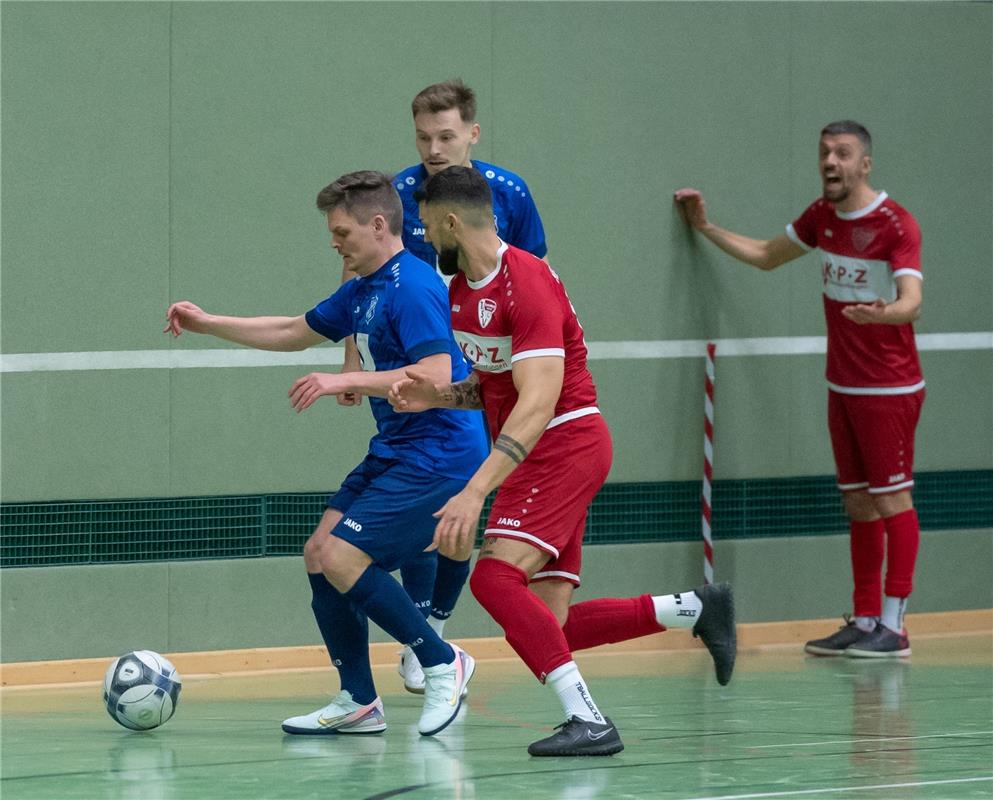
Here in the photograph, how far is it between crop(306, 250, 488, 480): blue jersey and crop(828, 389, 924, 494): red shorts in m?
3.03

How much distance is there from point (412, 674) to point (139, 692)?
4.57 feet

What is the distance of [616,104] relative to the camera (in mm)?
9547

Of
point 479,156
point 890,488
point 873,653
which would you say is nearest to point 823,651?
point 873,653

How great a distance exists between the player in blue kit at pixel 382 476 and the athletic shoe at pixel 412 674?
86 cm

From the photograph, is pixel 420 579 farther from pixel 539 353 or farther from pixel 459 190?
pixel 459 190

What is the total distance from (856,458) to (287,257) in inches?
120

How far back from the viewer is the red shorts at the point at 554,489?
20.1 feet

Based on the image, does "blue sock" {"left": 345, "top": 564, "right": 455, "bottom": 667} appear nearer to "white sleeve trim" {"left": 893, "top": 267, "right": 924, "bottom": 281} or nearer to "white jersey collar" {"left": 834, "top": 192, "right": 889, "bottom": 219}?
"white sleeve trim" {"left": 893, "top": 267, "right": 924, "bottom": 281}

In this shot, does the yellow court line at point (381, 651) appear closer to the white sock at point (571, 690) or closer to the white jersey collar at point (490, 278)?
the white sock at point (571, 690)

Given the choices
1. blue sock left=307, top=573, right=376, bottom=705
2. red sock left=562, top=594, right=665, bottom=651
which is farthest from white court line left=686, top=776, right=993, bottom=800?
blue sock left=307, top=573, right=376, bottom=705

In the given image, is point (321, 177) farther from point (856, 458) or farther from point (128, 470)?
point (856, 458)

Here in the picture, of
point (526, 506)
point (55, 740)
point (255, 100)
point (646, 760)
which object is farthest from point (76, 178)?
point (646, 760)

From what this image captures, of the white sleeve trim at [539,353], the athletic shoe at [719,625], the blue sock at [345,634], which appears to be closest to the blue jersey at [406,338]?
the blue sock at [345,634]

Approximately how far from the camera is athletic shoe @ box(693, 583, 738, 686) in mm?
6586
